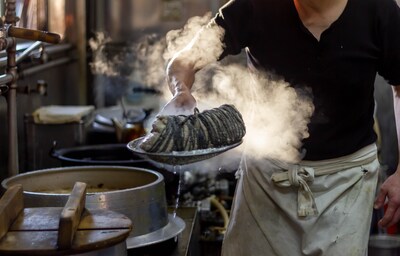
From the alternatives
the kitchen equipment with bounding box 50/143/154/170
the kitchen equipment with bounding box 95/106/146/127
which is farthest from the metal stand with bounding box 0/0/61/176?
the kitchen equipment with bounding box 95/106/146/127

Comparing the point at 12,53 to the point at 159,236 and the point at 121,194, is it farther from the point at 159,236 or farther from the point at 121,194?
the point at 159,236

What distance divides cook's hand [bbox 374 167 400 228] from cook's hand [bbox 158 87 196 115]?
1070mm

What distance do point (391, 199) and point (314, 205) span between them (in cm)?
37

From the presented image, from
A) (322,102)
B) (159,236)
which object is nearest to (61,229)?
(159,236)

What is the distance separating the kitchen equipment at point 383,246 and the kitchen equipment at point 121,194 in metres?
2.07

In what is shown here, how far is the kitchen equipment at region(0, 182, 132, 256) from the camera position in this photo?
2119 millimetres

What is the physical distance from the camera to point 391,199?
327 cm

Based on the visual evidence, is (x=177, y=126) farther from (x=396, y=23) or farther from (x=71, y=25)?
(x=71, y=25)

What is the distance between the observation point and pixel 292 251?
10.6 feet

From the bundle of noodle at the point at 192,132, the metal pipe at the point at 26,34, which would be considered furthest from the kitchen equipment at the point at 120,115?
the bundle of noodle at the point at 192,132

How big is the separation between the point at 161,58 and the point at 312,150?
3396mm

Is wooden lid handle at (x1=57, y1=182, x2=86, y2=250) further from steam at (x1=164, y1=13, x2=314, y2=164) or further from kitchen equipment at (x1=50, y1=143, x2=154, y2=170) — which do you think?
kitchen equipment at (x1=50, y1=143, x2=154, y2=170)

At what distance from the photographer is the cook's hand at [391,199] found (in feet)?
10.7

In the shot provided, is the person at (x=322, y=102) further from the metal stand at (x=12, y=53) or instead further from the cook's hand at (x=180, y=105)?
the metal stand at (x=12, y=53)
